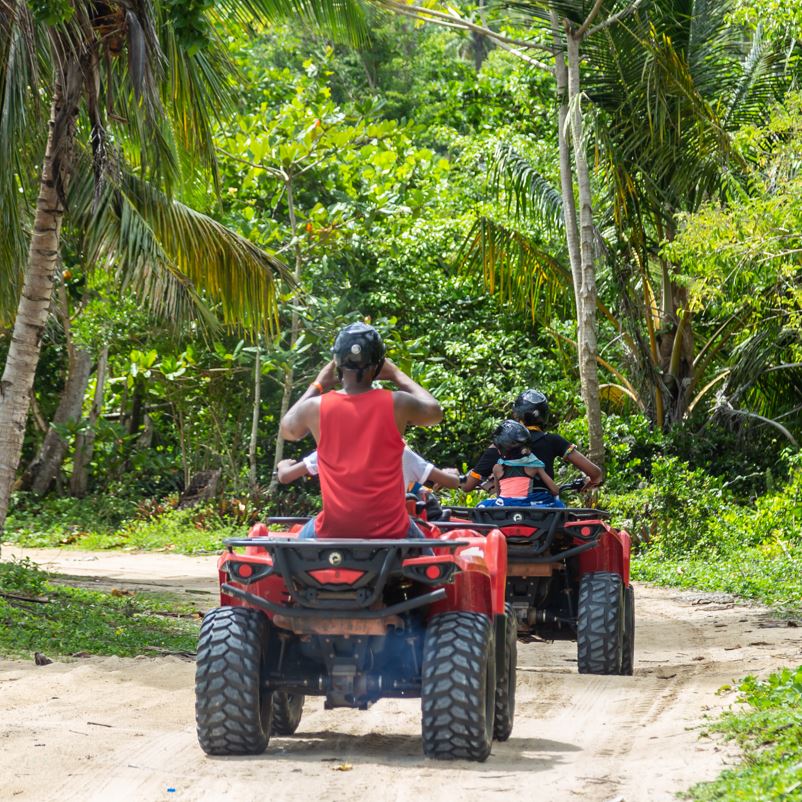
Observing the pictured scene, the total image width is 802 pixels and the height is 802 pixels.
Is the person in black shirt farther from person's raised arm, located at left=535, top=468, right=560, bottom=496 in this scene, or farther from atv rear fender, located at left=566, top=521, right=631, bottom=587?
atv rear fender, located at left=566, top=521, right=631, bottom=587

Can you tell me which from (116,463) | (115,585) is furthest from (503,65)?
(115,585)

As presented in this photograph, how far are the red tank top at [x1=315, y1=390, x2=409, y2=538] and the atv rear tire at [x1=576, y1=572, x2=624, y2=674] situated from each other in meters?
2.75

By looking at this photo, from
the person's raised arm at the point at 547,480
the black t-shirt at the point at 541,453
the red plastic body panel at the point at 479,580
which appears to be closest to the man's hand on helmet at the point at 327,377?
the red plastic body panel at the point at 479,580

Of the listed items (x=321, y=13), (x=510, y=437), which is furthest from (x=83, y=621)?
(x=321, y=13)

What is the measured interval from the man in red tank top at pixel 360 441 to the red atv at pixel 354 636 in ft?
0.84

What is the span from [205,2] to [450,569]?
4.10 meters

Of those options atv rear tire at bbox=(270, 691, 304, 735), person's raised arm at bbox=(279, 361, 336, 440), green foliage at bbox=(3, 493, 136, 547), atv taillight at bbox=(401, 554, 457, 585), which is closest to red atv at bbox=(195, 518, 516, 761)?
atv taillight at bbox=(401, 554, 457, 585)

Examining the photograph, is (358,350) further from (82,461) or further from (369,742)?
(82,461)

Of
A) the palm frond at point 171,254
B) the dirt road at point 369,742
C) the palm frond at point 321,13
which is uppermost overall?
the palm frond at point 321,13

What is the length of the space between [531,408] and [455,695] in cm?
355

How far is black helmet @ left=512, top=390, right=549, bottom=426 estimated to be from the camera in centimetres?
830

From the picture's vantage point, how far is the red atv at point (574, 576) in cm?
769

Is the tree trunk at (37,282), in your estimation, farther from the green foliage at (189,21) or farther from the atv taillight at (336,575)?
the atv taillight at (336,575)

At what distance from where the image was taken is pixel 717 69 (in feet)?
57.4
